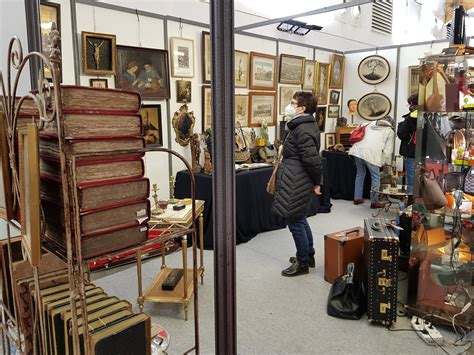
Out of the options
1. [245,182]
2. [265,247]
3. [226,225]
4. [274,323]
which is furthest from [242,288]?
[226,225]

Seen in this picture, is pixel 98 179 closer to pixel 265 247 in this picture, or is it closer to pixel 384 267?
pixel 384 267

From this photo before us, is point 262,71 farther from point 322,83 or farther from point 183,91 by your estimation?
point 322,83

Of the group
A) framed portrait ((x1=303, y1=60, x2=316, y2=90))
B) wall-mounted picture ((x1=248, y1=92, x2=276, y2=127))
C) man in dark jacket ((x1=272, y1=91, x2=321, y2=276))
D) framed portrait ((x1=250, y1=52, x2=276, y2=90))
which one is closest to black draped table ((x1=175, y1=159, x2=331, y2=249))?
man in dark jacket ((x1=272, y1=91, x2=321, y2=276))

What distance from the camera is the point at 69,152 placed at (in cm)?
93

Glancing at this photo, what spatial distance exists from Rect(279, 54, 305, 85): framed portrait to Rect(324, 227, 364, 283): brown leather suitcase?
321 centimetres

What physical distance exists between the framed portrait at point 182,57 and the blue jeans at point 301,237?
207 cm

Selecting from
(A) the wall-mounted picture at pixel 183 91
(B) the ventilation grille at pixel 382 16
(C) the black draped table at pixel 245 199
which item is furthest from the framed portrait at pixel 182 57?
(B) the ventilation grille at pixel 382 16

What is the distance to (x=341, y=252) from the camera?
3.20 m

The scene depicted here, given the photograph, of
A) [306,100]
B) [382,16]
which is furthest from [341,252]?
[382,16]

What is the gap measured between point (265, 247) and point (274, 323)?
152 cm

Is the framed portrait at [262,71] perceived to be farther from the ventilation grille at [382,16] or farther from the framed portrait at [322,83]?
the ventilation grille at [382,16]

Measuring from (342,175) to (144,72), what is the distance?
3.71m

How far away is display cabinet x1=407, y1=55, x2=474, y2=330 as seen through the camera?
8.30ft

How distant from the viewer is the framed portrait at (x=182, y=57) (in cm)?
427
